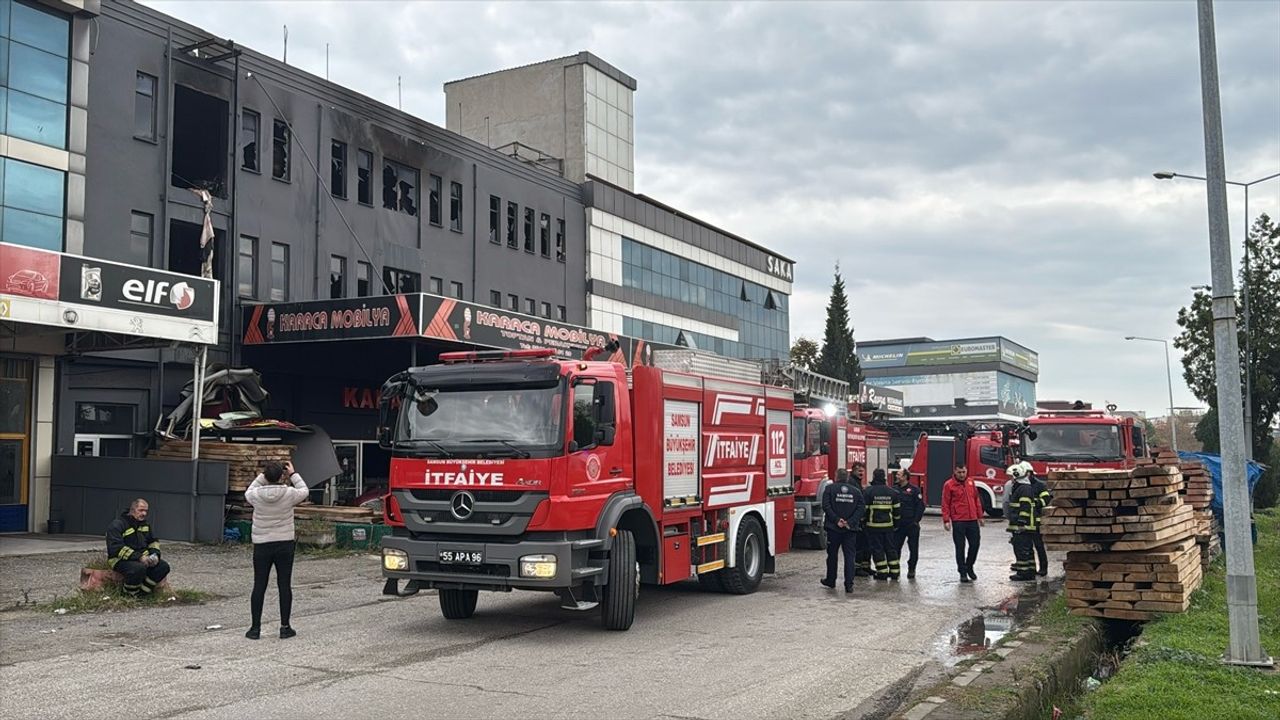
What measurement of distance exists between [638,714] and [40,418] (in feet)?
64.3

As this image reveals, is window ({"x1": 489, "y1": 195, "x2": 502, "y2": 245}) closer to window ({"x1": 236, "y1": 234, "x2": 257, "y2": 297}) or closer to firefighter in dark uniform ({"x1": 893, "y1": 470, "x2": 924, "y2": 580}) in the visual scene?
window ({"x1": 236, "y1": 234, "x2": 257, "y2": 297})

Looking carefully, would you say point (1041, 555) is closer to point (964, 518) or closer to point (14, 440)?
point (964, 518)

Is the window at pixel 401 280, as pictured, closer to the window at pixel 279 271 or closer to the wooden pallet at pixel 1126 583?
the window at pixel 279 271

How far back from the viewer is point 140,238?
24781 mm

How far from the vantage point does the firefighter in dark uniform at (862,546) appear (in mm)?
14914

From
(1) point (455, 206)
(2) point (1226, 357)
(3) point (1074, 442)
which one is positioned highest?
(1) point (455, 206)

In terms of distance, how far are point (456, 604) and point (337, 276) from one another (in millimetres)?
20870

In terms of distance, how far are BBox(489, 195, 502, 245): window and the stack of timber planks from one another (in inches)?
1097

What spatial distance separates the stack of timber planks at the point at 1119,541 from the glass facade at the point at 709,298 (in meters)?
33.9

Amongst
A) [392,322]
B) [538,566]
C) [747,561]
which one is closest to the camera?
[538,566]

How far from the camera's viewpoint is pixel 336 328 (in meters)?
25.4

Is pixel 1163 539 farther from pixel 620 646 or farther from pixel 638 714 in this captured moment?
pixel 638 714

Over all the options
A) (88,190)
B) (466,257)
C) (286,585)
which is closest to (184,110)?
(88,190)

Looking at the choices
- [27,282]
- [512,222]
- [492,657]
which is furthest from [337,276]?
[492,657]
